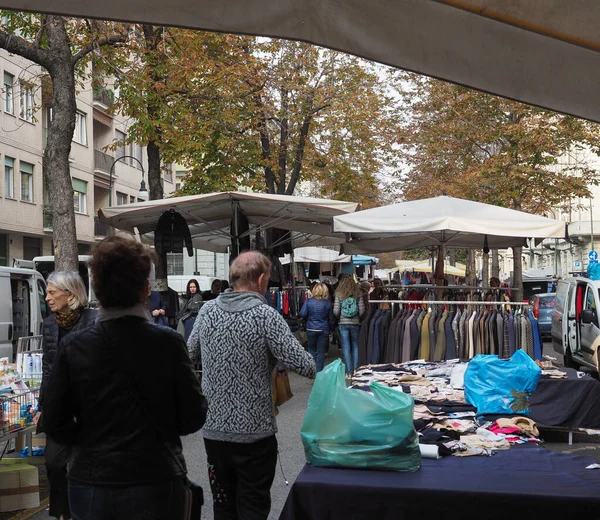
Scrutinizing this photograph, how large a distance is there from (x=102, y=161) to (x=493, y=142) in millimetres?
21731

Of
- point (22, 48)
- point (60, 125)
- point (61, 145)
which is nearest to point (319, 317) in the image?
point (61, 145)

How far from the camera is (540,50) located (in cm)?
311

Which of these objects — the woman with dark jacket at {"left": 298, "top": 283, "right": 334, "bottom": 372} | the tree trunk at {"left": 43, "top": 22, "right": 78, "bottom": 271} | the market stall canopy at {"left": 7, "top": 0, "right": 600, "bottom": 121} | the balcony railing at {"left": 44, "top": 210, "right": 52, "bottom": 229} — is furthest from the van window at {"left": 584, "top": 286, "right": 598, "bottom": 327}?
the balcony railing at {"left": 44, "top": 210, "right": 52, "bottom": 229}

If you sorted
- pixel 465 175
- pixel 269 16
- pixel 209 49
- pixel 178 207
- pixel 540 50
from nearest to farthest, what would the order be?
pixel 269 16 < pixel 540 50 < pixel 178 207 < pixel 209 49 < pixel 465 175

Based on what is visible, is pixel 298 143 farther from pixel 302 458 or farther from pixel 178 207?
pixel 302 458

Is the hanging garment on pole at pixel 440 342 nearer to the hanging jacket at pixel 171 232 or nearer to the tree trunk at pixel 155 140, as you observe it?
the hanging jacket at pixel 171 232

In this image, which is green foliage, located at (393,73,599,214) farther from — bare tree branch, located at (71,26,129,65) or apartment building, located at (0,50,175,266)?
bare tree branch, located at (71,26,129,65)

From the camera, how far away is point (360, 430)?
4.59 m

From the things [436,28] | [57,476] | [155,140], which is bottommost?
[57,476]

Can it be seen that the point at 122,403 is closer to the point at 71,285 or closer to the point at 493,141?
the point at 71,285

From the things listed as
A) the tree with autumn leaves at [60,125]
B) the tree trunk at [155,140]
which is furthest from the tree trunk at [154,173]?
the tree with autumn leaves at [60,125]

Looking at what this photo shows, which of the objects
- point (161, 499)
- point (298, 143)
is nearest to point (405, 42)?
point (161, 499)

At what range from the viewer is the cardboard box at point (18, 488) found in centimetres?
653

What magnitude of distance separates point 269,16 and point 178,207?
11.2 m
